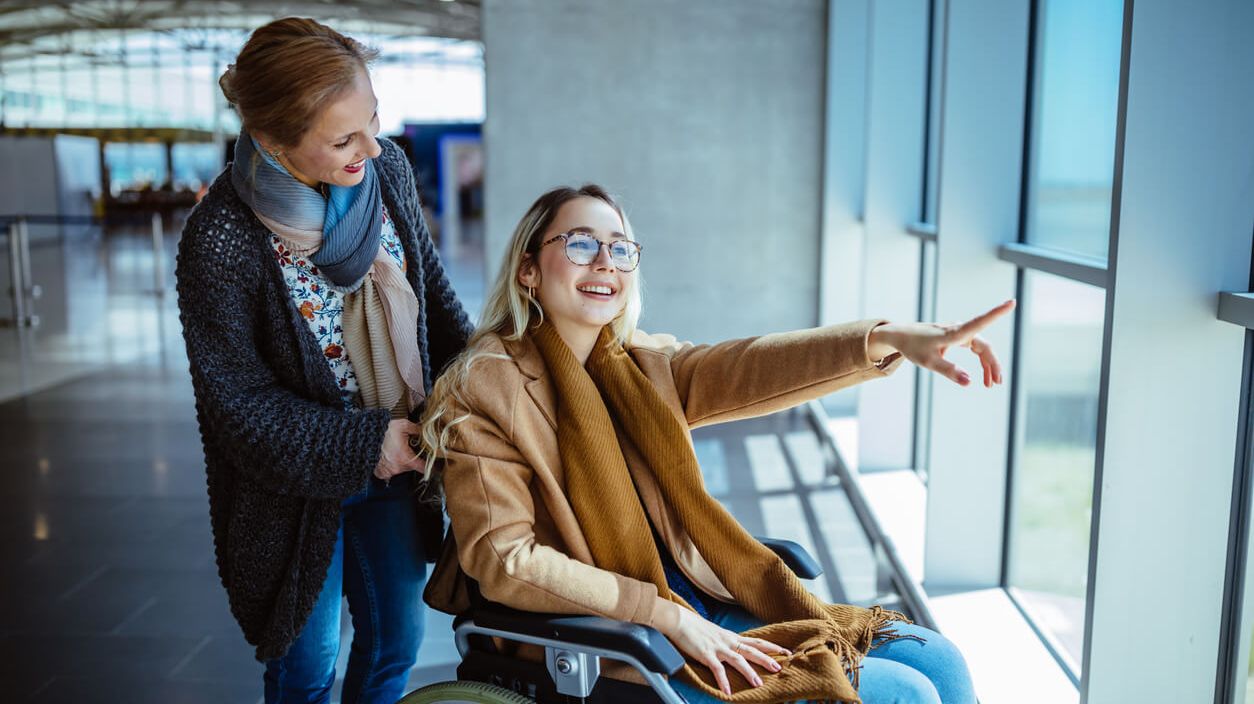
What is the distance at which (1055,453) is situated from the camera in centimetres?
292

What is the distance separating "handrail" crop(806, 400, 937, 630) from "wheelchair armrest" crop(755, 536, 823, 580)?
1.31 m

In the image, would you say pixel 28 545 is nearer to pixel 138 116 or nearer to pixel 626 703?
pixel 626 703

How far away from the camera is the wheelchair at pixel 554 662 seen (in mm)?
1419

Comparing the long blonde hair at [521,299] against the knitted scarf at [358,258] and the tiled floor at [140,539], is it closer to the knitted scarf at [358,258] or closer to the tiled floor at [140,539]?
the knitted scarf at [358,258]

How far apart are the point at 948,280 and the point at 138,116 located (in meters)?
31.3

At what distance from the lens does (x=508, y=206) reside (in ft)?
19.9

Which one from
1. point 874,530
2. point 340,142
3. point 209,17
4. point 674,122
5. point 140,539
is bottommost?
point 140,539

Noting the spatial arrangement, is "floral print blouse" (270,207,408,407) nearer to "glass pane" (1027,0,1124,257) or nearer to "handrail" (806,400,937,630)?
"glass pane" (1027,0,1124,257)

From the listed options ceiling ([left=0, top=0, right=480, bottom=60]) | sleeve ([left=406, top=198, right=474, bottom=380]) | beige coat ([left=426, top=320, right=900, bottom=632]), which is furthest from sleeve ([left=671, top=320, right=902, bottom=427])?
ceiling ([left=0, top=0, right=480, bottom=60])

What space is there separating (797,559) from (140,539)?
10.8ft

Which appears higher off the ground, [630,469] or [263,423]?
[263,423]

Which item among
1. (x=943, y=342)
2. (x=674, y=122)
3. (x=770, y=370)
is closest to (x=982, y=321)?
(x=943, y=342)

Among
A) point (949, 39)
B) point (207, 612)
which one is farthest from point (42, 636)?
point (949, 39)

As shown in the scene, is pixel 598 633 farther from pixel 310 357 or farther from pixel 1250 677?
pixel 1250 677
